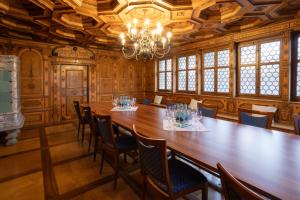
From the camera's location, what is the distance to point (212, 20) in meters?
3.77

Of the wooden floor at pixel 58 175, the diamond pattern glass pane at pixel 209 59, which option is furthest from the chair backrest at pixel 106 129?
the diamond pattern glass pane at pixel 209 59

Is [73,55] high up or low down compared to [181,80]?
up

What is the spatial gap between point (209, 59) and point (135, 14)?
9.52 feet

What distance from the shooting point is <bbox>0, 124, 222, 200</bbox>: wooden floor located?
2.15 metres

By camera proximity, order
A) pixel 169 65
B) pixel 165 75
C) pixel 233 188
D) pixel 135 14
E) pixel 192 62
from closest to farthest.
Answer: pixel 233 188 < pixel 135 14 < pixel 192 62 < pixel 169 65 < pixel 165 75

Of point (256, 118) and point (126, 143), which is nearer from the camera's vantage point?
point (256, 118)

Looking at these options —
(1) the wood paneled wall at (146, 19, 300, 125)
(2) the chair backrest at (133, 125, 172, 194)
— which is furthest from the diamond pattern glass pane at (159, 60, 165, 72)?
(2) the chair backrest at (133, 125, 172, 194)

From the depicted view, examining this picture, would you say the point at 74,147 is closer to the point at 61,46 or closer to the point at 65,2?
the point at 65,2

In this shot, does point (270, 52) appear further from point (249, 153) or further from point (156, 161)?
point (156, 161)

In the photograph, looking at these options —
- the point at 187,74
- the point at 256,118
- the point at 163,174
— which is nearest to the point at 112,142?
the point at 163,174

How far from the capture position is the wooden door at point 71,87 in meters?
5.99

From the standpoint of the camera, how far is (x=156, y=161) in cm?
140

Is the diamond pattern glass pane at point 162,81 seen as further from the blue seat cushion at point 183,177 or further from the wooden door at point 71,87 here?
the blue seat cushion at point 183,177

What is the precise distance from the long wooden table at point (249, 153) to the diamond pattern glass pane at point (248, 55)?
9.75 feet
